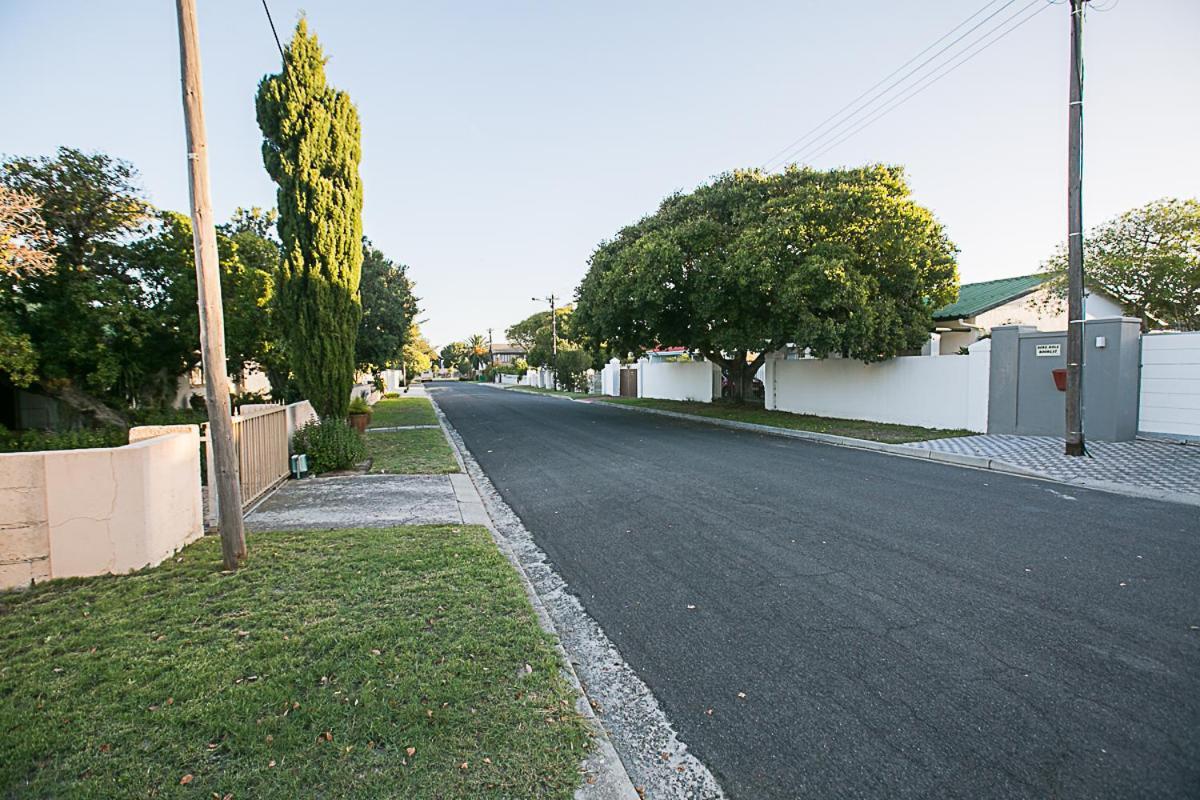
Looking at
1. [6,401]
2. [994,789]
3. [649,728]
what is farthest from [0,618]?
[6,401]

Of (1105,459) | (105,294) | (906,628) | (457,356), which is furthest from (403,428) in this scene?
(457,356)

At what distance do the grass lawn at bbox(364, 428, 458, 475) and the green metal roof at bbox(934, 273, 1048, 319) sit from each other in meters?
15.8

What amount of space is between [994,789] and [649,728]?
145 centimetres

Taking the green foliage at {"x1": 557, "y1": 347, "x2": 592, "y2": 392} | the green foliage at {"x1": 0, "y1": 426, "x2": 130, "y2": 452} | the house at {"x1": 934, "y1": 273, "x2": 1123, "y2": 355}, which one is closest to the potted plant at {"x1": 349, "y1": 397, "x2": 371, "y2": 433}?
the green foliage at {"x1": 0, "y1": 426, "x2": 130, "y2": 452}

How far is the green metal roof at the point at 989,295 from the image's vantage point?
2038cm

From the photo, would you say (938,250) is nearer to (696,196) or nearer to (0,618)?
(696,196)

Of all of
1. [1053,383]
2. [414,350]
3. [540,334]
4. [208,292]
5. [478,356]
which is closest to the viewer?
[208,292]

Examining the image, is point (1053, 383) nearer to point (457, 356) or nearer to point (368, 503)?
point (368, 503)

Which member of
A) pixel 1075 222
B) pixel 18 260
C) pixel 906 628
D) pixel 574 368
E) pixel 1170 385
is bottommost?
pixel 906 628

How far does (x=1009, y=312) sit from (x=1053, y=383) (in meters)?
9.90

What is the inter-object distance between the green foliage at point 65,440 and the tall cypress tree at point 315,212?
3411 millimetres

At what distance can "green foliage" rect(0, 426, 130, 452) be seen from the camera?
33.4 feet

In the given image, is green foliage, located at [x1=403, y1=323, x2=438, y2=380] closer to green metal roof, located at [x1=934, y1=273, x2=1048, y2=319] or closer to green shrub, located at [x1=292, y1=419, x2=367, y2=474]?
green shrub, located at [x1=292, y1=419, x2=367, y2=474]

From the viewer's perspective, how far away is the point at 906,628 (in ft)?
13.0
